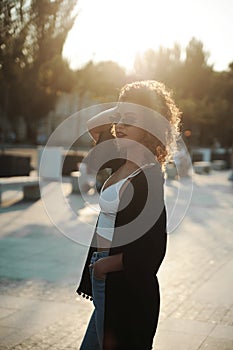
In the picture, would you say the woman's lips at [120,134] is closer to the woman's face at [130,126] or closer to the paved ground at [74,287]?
the woman's face at [130,126]

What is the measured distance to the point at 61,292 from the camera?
19.5 ft

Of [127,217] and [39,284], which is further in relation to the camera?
[39,284]

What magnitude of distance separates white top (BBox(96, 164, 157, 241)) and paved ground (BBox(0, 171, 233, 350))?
6.38 ft

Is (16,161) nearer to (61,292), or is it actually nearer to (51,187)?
(51,187)

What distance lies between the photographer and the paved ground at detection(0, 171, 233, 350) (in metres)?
4.68

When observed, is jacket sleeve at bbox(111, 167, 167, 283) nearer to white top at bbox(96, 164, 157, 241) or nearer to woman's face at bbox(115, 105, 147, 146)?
white top at bbox(96, 164, 157, 241)

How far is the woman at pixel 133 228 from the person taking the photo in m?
2.54

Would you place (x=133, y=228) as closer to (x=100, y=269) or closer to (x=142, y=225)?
(x=142, y=225)

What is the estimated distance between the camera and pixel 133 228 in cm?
251

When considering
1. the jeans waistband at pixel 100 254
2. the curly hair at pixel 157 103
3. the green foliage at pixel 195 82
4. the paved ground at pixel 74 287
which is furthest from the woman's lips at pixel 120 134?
the green foliage at pixel 195 82

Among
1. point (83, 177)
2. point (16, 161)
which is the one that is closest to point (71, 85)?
point (16, 161)

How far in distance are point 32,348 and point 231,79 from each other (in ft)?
194

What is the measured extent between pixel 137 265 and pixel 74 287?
3.71 metres

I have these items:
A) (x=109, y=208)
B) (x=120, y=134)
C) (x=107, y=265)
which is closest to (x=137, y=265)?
(x=107, y=265)
